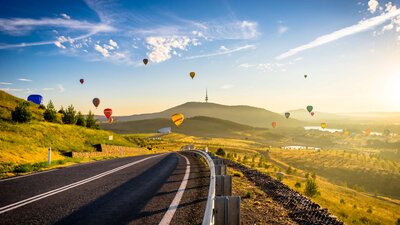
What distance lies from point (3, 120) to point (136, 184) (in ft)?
79.1

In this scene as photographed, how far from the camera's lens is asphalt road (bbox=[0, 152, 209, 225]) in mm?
5855

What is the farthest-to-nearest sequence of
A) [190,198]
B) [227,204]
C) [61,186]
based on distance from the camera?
[61,186] → [190,198] → [227,204]

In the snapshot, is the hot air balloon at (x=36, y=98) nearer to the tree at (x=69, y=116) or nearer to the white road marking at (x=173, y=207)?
the tree at (x=69, y=116)

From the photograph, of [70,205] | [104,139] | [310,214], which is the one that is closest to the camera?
[70,205]

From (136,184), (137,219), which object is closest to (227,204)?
(137,219)

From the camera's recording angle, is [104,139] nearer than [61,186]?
No

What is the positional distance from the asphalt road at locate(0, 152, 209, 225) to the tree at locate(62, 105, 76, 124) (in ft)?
108

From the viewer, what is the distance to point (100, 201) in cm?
732

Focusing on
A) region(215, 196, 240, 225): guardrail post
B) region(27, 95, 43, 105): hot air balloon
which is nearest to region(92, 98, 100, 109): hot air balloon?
region(27, 95, 43, 105): hot air balloon

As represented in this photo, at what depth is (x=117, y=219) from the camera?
5844mm

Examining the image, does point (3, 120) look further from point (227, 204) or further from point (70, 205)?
point (227, 204)

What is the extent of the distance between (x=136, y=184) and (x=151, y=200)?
266 cm

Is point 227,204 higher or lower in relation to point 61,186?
higher

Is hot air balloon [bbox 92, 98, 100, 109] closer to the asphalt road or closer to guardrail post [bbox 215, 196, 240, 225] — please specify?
the asphalt road
